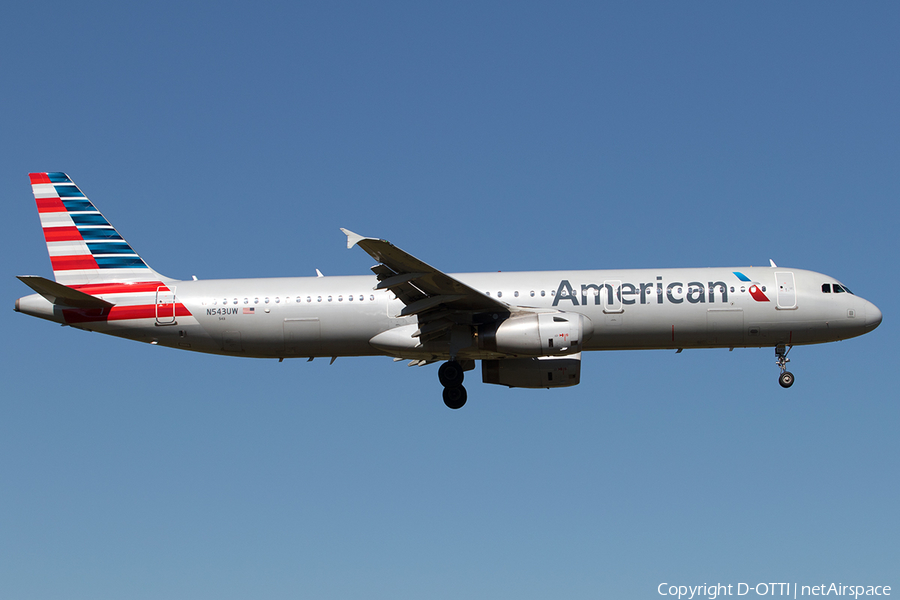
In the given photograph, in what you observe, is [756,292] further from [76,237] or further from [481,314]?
[76,237]

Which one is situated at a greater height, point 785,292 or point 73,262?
point 73,262

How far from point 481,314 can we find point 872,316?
42.4 ft

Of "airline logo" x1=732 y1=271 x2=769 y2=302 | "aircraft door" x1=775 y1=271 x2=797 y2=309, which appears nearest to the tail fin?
"airline logo" x1=732 y1=271 x2=769 y2=302

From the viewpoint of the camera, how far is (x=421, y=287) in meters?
28.6

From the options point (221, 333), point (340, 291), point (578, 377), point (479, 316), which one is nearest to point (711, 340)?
point (578, 377)

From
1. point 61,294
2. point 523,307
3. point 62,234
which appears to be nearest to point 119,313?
point 61,294

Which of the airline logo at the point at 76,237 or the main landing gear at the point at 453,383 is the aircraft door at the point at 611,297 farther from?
the airline logo at the point at 76,237

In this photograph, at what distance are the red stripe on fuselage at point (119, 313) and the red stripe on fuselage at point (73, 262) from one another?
7.39 ft

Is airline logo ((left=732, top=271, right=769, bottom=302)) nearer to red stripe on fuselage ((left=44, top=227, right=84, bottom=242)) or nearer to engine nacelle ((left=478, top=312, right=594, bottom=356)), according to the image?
engine nacelle ((left=478, top=312, right=594, bottom=356))

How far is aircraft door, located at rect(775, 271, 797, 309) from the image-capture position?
3019cm

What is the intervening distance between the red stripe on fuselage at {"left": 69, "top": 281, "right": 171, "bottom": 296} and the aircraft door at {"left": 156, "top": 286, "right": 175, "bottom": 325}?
0.29 m

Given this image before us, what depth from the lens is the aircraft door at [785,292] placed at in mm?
30188

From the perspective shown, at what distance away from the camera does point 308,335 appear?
30.5 m

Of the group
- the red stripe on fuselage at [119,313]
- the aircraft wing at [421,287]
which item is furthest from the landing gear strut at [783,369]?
the red stripe on fuselage at [119,313]
